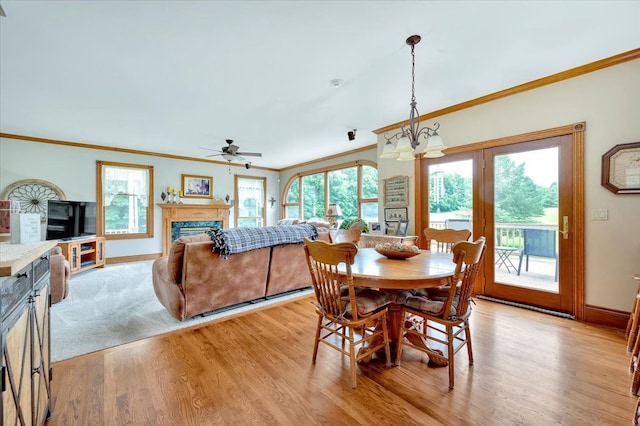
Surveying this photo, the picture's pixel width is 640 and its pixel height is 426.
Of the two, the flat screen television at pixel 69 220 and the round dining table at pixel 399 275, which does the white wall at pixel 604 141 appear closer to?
the round dining table at pixel 399 275

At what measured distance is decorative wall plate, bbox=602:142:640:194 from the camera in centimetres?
255

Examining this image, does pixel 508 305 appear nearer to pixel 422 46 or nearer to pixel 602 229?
pixel 602 229

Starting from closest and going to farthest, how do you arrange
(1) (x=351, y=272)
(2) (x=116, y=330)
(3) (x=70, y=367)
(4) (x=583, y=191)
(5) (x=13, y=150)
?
(1) (x=351, y=272) < (3) (x=70, y=367) < (2) (x=116, y=330) < (4) (x=583, y=191) < (5) (x=13, y=150)

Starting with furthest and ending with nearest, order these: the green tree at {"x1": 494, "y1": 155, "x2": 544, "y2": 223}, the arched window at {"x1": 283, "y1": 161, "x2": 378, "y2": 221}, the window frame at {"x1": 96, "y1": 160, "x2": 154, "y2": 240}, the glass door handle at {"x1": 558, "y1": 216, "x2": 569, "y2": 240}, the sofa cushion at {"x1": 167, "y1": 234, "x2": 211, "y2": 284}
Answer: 1. the arched window at {"x1": 283, "y1": 161, "x2": 378, "y2": 221}
2. the window frame at {"x1": 96, "y1": 160, "x2": 154, "y2": 240}
3. the green tree at {"x1": 494, "y1": 155, "x2": 544, "y2": 223}
4. the glass door handle at {"x1": 558, "y1": 216, "x2": 569, "y2": 240}
5. the sofa cushion at {"x1": 167, "y1": 234, "x2": 211, "y2": 284}

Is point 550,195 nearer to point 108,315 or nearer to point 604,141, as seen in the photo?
point 604,141

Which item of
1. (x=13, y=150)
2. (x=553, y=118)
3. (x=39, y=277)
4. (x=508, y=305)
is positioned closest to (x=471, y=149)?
(x=553, y=118)

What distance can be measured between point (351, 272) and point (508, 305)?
2.67 metres

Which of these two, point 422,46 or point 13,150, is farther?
point 13,150

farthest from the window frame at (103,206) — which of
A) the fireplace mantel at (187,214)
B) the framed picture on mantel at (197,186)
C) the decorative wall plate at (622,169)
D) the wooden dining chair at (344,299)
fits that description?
the decorative wall plate at (622,169)

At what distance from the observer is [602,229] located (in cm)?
274

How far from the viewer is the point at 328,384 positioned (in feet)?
5.93

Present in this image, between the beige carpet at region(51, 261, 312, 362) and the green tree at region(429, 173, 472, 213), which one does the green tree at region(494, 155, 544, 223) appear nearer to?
the green tree at region(429, 173, 472, 213)

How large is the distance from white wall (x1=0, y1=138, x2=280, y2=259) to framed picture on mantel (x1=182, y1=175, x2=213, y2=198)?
0.36ft

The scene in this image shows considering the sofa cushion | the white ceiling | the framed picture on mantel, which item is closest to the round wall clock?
the white ceiling
